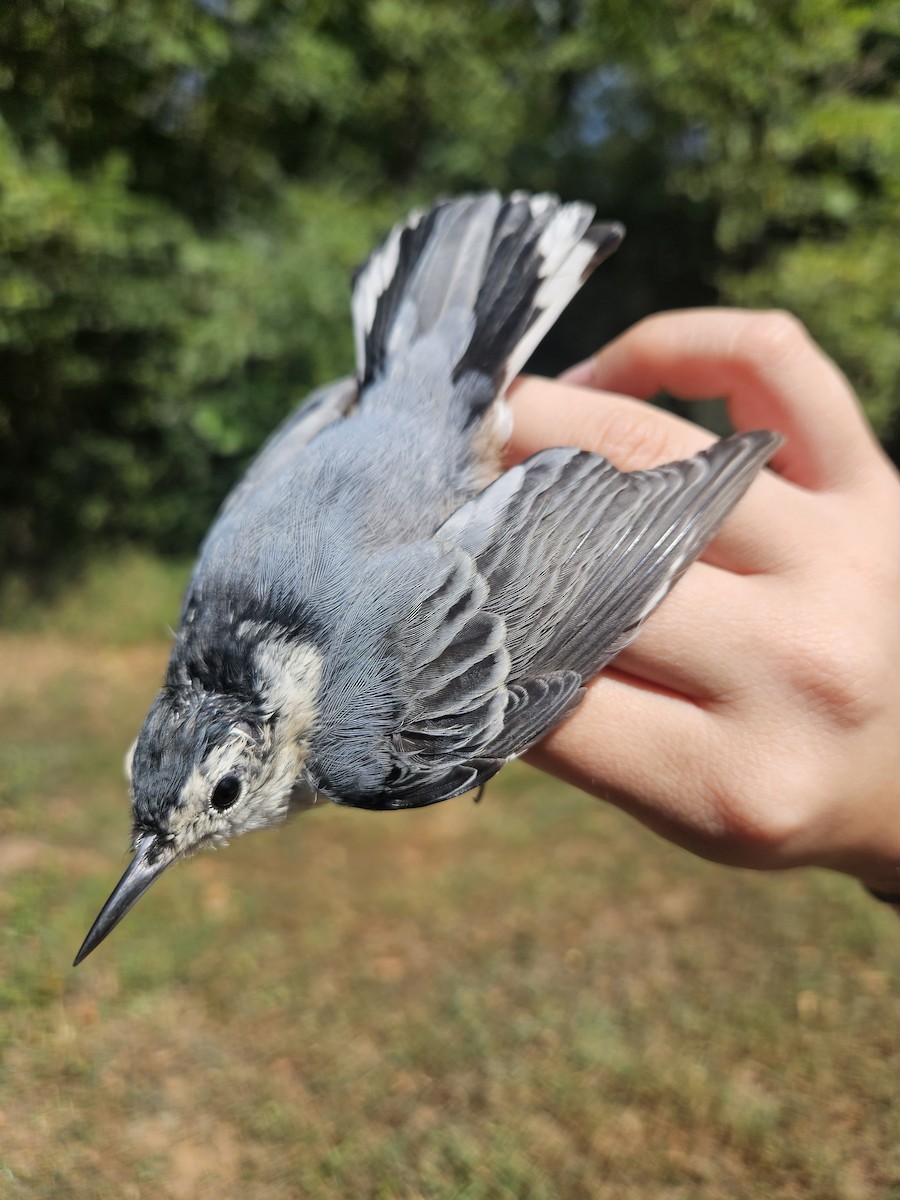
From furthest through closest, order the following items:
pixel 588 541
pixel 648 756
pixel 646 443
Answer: pixel 646 443 → pixel 588 541 → pixel 648 756

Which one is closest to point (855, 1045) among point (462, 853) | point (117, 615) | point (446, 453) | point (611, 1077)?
point (611, 1077)

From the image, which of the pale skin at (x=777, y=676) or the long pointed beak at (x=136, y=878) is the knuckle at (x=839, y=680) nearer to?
the pale skin at (x=777, y=676)

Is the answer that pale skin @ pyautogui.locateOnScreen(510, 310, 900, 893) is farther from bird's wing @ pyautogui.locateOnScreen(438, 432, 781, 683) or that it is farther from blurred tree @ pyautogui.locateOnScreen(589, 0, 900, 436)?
blurred tree @ pyautogui.locateOnScreen(589, 0, 900, 436)

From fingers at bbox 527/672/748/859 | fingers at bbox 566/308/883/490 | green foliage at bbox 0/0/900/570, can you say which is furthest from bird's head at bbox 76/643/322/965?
green foliage at bbox 0/0/900/570

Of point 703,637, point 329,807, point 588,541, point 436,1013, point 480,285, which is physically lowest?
point 329,807

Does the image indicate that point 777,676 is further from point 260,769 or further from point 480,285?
point 480,285

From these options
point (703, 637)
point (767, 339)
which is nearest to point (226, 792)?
point (703, 637)

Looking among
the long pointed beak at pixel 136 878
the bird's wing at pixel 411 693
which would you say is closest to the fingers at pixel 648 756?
the bird's wing at pixel 411 693
